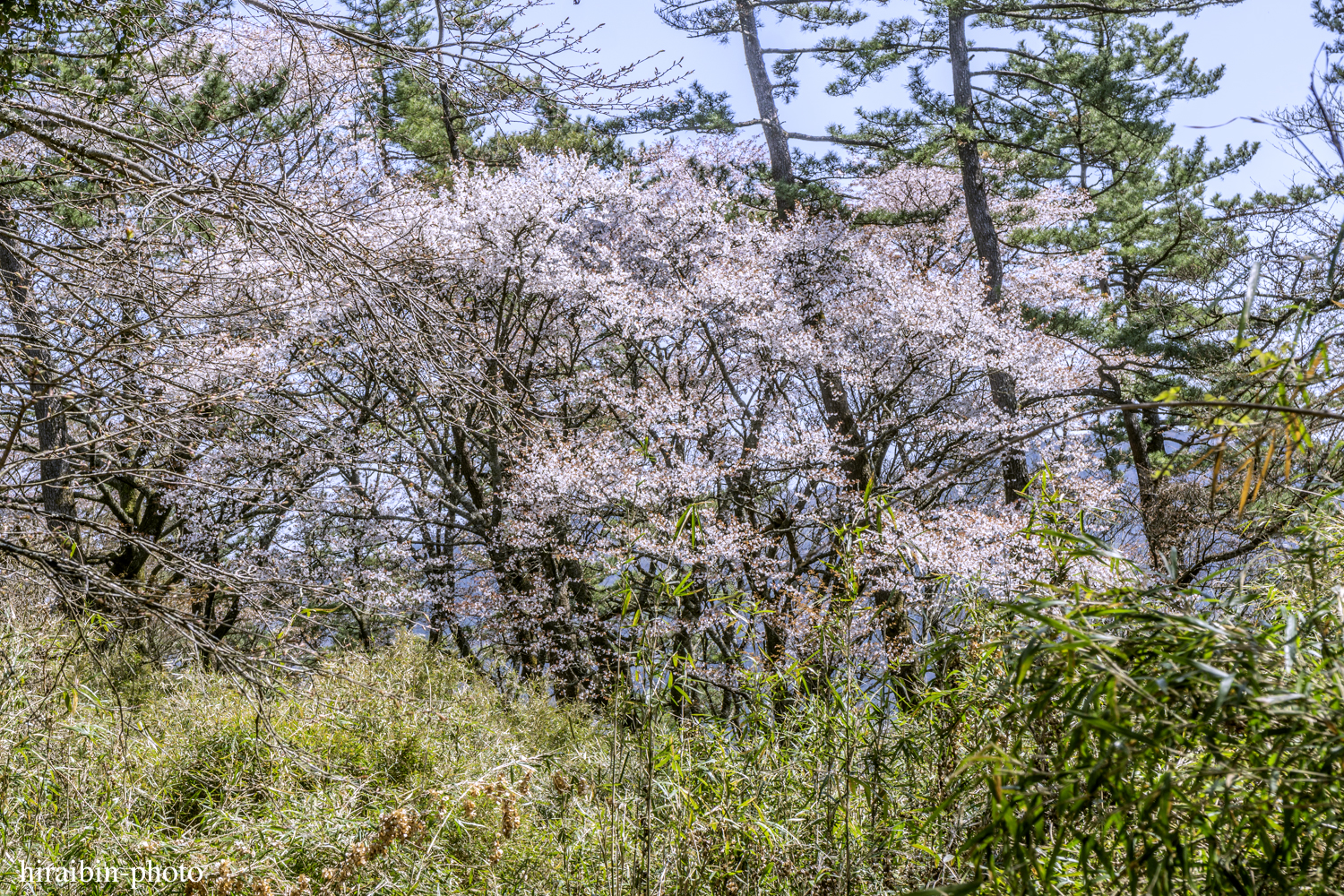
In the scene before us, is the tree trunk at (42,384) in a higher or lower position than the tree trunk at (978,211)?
lower

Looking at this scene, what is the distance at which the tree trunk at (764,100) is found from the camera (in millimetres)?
11781

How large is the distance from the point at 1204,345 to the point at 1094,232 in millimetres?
2441

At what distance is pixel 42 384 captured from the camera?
2848 millimetres

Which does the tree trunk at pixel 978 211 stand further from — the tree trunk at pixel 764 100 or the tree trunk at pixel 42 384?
the tree trunk at pixel 42 384

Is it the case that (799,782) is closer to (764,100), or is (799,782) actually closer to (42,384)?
(42,384)

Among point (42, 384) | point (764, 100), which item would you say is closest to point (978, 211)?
point (764, 100)

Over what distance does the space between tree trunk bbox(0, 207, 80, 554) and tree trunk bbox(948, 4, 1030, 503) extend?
8853 mm

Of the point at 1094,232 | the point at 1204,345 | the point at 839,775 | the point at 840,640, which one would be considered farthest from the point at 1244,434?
the point at 1094,232

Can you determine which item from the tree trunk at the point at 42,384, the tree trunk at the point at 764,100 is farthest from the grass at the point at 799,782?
the tree trunk at the point at 764,100

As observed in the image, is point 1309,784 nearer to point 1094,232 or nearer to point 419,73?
point 419,73

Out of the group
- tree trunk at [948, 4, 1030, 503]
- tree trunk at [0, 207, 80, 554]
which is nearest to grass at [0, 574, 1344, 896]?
tree trunk at [0, 207, 80, 554]

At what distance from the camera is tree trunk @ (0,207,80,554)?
→ 2.69 m

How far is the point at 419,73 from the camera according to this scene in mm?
Answer: 3451

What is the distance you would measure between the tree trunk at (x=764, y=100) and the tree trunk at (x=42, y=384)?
952cm
